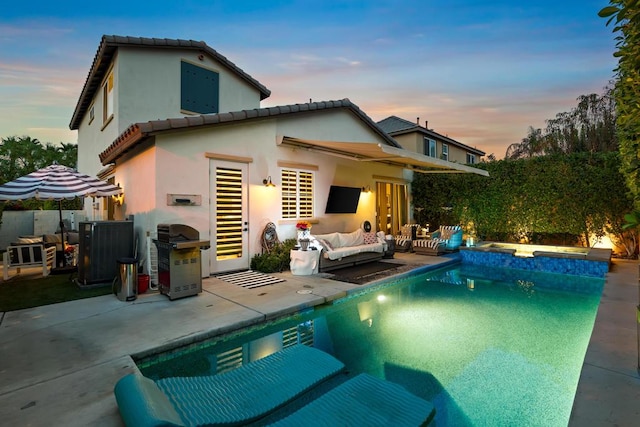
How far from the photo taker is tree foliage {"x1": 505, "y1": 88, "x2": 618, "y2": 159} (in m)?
21.1

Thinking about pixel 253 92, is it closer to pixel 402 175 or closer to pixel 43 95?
pixel 402 175

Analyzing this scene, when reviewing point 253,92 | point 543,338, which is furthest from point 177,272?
point 253,92

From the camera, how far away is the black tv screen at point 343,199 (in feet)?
38.6

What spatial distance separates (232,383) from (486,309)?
5443mm

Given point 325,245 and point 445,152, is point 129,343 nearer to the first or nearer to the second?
point 325,245

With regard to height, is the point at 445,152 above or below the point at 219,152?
above

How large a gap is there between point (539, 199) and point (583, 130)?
15.1 meters

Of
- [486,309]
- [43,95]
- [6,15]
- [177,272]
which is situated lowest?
[486,309]

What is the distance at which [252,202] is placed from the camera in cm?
923

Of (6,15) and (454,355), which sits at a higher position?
(6,15)

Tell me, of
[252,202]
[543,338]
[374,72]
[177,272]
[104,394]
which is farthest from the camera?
[374,72]

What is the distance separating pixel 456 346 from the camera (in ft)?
15.6

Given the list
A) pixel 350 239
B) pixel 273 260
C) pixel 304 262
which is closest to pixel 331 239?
pixel 350 239

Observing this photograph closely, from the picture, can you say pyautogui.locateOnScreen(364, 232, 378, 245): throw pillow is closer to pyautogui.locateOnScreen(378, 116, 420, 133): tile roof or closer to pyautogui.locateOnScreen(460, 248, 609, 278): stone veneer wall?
pyautogui.locateOnScreen(460, 248, 609, 278): stone veneer wall
